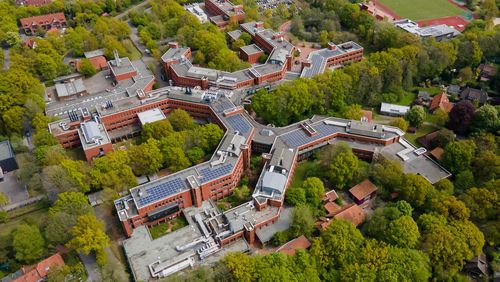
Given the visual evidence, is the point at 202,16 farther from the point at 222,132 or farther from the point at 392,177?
the point at 392,177

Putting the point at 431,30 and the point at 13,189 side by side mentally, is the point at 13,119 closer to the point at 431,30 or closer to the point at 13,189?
the point at 13,189

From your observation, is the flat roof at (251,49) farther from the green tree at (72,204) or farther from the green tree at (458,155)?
the green tree at (72,204)

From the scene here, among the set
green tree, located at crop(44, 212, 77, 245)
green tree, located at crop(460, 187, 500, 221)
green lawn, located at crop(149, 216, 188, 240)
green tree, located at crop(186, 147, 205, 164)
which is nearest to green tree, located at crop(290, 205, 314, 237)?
green lawn, located at crop(149, 216, 188, 240)

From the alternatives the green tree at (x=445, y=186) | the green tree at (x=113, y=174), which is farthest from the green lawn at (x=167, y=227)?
the green tree at (x=445, y=186)

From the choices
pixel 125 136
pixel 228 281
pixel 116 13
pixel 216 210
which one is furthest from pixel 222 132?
pixel 116 13

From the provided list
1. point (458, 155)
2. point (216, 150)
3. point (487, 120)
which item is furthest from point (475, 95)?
point (216, 150)

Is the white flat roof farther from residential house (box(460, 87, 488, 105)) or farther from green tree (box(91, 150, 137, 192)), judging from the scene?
residential house (box(460, 87, 488, 105))
